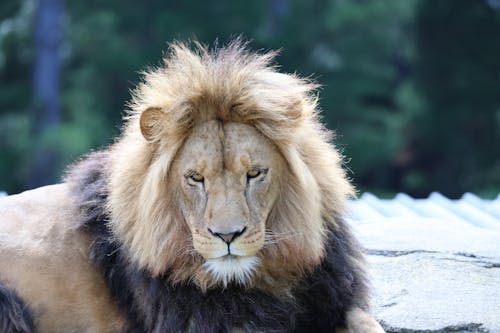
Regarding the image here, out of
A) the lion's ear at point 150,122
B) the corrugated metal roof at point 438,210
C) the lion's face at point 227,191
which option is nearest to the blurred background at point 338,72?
the corrugated metal roof at point 438,210

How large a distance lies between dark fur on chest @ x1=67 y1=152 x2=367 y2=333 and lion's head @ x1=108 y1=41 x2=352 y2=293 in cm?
7

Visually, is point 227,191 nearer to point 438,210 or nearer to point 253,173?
point 253,173

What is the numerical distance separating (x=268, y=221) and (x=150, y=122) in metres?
0.59

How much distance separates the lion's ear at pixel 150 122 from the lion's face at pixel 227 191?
5.2 inches

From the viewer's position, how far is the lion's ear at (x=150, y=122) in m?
4.05

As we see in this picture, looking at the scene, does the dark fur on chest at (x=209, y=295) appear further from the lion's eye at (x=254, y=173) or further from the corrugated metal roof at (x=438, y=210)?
the corrugated metal roof at (x=438, y=210)

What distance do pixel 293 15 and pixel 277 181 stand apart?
47.1 ft

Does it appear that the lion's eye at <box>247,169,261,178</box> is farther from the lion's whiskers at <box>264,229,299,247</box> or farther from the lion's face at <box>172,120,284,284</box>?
the lion's whiskers at <box>264,229,299,247</box>

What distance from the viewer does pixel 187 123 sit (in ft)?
13.3

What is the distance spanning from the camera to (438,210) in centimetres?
676

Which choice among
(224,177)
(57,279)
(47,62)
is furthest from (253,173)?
(47,62)

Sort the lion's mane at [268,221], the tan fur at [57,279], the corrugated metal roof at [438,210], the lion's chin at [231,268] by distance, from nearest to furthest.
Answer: the lion's chin at [231,268]
the lion's mane at [268,221]
the tan fur at [57,279]
the corrugated metal roof at [438,210]

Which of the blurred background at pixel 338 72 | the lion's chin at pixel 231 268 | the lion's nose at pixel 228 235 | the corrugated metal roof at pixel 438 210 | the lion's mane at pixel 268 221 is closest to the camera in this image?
the lion's nose at pixel 228 235

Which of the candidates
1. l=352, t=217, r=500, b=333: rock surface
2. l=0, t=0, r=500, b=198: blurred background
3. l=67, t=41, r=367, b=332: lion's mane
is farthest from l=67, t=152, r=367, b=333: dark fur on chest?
l=0, t=0, r=500, b=198: blurred background
